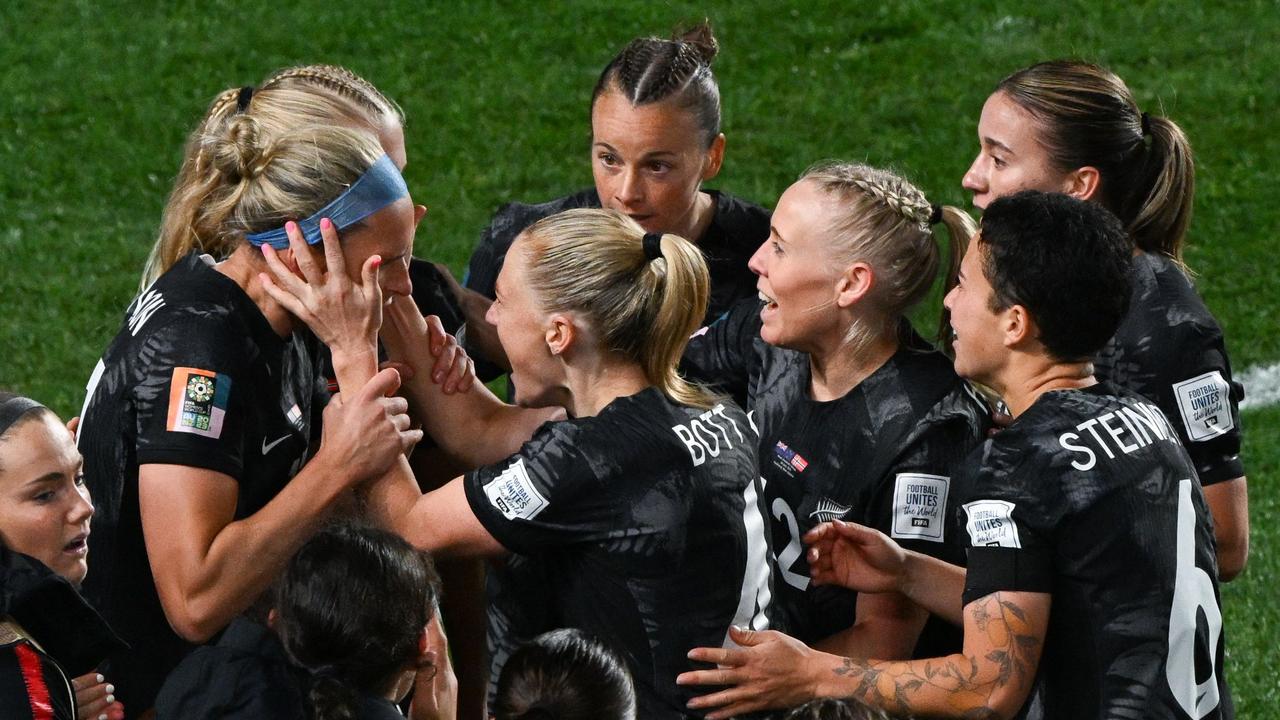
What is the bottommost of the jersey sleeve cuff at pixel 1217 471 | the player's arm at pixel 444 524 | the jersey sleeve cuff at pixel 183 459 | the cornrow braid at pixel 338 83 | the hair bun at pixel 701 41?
the jersey sleeve cuff at pixel 1217 471

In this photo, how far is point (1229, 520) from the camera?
4152 millimetres

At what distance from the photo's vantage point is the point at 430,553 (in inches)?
130

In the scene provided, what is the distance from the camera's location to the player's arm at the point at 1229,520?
13.5 ft

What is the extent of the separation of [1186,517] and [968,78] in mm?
7954

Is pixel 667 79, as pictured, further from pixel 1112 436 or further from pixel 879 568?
pixel 1112 436

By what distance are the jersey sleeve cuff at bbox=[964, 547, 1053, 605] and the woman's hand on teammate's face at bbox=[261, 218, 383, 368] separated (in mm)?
1342

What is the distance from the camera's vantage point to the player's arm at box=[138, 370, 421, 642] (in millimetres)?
3316

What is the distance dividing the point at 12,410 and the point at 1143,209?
2703mm

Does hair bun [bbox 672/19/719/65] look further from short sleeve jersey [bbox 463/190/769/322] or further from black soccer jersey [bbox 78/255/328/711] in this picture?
black soccer jersey [bbox 78/255/328/711]

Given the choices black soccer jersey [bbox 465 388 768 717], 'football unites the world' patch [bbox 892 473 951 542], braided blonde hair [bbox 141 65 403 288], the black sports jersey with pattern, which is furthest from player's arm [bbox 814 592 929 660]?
braided blonde hair [bbox 141 65 403 288]

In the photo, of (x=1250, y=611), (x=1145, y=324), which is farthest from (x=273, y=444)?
(x=1250, y=611)

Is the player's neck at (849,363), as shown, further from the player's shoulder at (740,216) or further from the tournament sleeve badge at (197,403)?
the tournament sleeve badge at (197,403)

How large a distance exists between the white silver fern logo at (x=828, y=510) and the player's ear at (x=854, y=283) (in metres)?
0.48

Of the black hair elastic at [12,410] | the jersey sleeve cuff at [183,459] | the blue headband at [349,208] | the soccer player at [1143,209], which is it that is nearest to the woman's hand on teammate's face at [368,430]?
the jersey sleeve cuff at [183,459]
